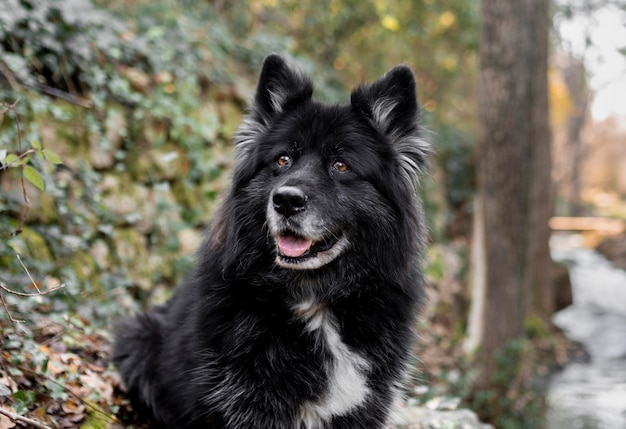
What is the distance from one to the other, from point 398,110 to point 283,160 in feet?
2.55

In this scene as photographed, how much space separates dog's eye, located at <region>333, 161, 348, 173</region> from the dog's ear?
1.16 feet

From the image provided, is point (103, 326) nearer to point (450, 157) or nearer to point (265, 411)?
point (265, 411)

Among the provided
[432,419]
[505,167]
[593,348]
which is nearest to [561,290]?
[593,348]

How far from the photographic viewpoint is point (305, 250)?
10.9 ft

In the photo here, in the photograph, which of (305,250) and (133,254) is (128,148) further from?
(305,250)

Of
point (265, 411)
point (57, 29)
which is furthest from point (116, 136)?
point (265, 411)

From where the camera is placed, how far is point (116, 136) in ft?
21.4

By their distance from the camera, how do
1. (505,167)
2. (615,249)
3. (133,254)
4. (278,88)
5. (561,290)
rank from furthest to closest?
(615,249), (561,290), (505,167), (133,254), (278,88)

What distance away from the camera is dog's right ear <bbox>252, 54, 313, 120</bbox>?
377cm

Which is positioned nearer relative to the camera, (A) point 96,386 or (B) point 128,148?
(A) point 96,386

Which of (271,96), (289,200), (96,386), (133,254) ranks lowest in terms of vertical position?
(96,386)

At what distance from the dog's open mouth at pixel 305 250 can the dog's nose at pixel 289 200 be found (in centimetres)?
15

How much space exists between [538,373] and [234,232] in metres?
9.17

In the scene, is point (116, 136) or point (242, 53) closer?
point (116, 136)
